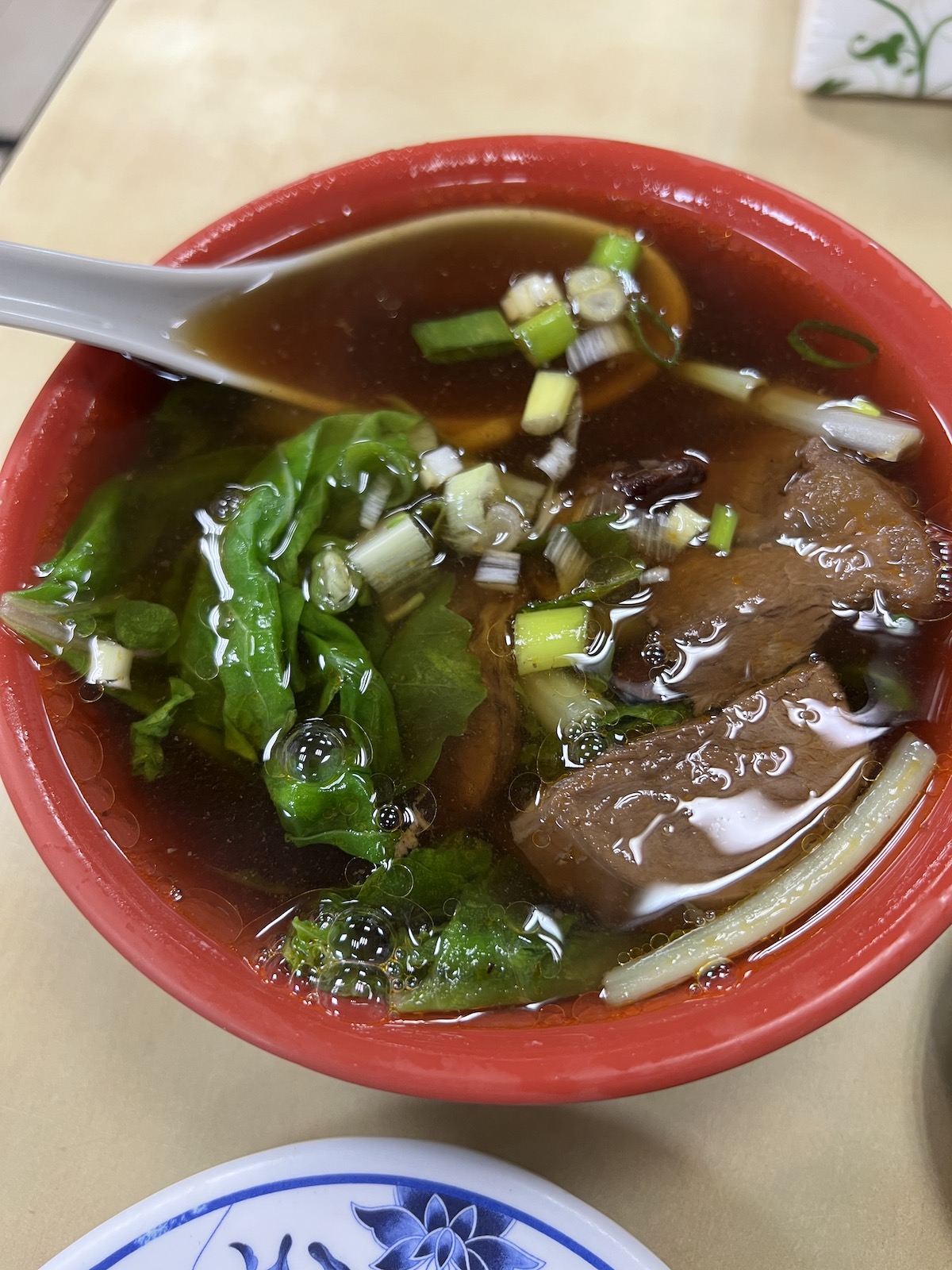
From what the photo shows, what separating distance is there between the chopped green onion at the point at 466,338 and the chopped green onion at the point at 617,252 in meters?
0.15

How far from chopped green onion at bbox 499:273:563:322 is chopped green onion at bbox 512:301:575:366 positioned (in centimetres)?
1

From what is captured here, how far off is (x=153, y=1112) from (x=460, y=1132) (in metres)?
0.36

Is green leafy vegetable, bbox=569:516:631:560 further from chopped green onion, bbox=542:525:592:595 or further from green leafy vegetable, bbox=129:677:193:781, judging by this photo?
green leafy vegetable, bbox=129:677:193:781

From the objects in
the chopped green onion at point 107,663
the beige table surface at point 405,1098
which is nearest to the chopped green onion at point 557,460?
the chopped green onion at point 107,663

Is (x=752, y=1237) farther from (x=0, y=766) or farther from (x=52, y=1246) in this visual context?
(x=0, y=766)

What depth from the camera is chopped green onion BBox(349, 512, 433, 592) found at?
105 cm

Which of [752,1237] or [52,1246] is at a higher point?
[752,1237]

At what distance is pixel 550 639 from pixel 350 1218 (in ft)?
2.22

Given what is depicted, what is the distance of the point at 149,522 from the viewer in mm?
1062

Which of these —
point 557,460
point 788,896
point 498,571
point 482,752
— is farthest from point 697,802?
point 557,460

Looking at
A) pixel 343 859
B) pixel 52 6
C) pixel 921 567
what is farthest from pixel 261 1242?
pixel 52 6

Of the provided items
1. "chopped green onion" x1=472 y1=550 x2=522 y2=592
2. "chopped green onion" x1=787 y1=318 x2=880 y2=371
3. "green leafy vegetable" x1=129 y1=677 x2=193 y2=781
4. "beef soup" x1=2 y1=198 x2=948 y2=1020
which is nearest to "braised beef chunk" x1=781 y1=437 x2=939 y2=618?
"beef soup" x1=2 y1=198 x2=948 y2=1020

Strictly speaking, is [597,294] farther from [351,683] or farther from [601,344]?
[351,683]

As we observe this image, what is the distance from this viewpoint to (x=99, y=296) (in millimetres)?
1028
